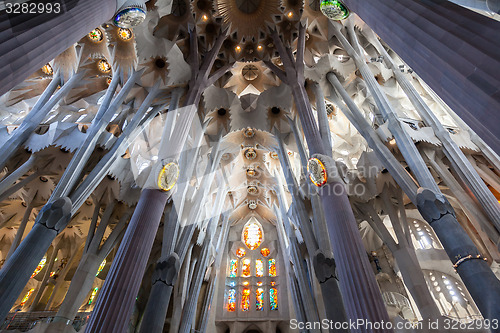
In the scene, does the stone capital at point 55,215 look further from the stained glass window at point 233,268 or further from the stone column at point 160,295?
the stained glass window at point 233,268

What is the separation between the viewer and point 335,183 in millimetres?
8031

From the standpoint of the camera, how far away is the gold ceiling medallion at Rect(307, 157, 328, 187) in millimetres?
8294

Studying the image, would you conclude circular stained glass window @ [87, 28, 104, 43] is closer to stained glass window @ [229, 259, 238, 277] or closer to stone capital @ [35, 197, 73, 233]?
stone capital @ [35, 197, 73, 233]

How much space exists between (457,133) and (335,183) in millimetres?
8189

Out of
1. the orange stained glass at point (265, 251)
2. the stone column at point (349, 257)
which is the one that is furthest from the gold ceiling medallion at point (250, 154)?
the stone column at point (349, 257)

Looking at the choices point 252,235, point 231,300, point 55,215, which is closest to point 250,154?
point 252,235

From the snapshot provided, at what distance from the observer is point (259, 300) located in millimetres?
20266

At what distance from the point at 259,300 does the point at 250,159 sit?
1020 centimetres

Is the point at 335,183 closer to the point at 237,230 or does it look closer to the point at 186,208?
the point at 186,208

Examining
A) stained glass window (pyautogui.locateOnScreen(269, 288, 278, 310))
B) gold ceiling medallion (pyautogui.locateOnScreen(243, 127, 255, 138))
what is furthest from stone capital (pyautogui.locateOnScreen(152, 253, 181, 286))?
stained glass window (pyautogui.locateOnScreen(269, 288, 278, 310))

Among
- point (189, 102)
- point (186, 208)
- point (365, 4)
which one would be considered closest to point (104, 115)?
point (189, 102)

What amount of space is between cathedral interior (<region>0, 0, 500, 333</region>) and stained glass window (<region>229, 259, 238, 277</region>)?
0.11 metres

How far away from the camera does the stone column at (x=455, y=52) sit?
10.2 ft

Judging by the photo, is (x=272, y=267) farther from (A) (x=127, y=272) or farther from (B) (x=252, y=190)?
(A) (x=127, y=272)
